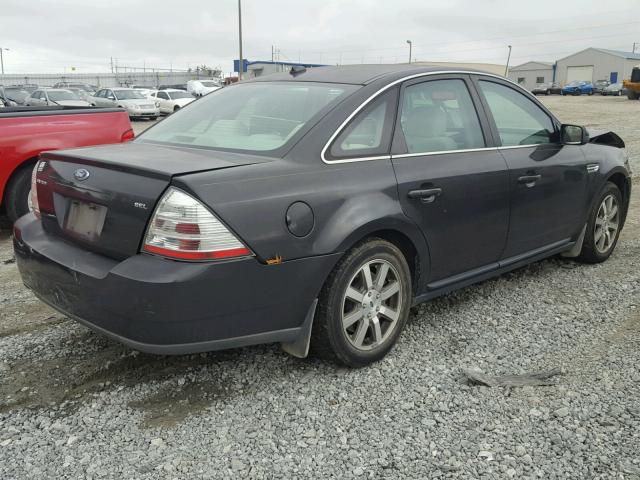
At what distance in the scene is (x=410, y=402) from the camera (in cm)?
299

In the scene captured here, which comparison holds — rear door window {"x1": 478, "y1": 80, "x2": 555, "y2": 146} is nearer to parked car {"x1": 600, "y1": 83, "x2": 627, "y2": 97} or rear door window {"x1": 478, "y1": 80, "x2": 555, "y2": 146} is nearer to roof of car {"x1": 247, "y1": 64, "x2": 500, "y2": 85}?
roof of car {"x1": 247, "y1": 64, "x2": 500, "y2": 85}

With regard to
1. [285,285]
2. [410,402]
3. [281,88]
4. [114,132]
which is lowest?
[410,402]

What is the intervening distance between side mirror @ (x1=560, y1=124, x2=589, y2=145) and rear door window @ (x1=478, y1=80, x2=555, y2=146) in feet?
0.27

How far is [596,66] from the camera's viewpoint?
265ft

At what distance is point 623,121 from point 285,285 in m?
22.5

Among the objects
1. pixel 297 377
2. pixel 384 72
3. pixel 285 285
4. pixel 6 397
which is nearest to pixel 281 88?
pixel 384 72

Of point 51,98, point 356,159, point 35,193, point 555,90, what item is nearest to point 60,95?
point 51,98

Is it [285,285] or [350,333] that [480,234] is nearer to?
[350,333]

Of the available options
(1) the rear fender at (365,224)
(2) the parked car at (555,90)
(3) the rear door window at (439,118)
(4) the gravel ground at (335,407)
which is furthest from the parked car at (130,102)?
(2) the parked car at (555,90)

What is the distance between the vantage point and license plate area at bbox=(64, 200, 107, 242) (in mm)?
2889

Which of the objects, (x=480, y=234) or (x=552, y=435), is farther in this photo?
(x=480, y=234)

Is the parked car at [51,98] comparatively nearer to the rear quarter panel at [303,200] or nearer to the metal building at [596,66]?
the rear quarter panel at [303,200]

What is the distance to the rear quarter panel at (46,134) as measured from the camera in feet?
19.6

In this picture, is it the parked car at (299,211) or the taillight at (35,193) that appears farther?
the taillight at (35,193)
